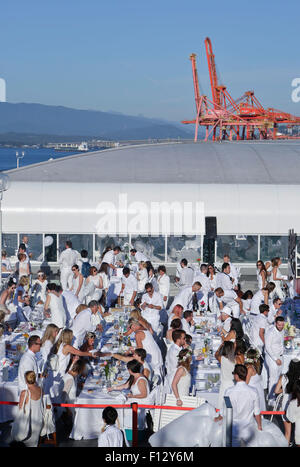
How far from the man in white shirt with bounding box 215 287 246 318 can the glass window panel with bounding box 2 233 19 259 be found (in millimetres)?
8092

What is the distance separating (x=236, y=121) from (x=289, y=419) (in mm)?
93290

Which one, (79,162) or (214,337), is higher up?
(79,162)

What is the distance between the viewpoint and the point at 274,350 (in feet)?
40.1

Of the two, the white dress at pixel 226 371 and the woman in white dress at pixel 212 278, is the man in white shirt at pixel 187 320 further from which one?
the woman in white dress at pixel 212 278

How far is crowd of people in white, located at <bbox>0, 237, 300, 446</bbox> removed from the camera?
967 centimetres

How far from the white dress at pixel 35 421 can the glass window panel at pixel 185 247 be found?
12242mm

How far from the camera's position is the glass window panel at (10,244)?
70.5 ft

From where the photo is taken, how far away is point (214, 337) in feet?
44.9

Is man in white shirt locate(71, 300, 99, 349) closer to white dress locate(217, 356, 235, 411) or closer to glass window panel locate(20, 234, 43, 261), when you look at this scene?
white dress locate(217, 356, 235, 411)

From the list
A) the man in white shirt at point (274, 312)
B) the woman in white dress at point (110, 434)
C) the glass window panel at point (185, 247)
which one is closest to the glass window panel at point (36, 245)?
the glass window panel at point (185, 247)

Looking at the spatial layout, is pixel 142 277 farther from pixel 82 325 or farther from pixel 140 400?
pixel 140 400

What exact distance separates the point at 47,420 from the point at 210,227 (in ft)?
40.9

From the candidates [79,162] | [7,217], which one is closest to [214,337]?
[7,217]
